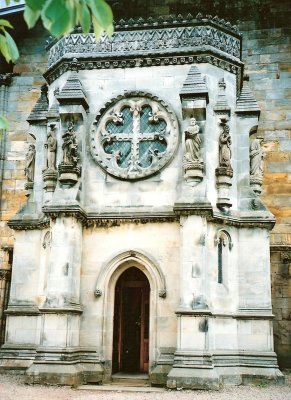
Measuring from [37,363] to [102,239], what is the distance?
A: 11.5ft

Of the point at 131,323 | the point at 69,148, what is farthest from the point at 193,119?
the point at 131,323

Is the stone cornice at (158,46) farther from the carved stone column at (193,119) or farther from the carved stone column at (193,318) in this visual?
the carved stone column at (193,318)

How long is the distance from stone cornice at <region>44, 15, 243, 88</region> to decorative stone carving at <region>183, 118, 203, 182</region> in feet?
7.22

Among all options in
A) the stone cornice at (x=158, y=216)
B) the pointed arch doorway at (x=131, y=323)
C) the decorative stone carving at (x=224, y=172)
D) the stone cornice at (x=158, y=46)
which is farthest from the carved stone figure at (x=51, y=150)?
the decorative stone carving at (x=224, y=172)

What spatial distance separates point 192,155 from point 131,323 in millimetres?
5095

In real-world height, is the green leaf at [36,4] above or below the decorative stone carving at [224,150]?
below

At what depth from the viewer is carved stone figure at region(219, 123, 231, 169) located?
49.3 ft

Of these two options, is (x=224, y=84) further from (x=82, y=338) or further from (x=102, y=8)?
(x=102, y=8)

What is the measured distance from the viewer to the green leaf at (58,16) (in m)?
3.33

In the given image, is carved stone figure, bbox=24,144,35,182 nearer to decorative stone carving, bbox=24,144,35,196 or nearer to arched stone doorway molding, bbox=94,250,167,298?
decorative stone carving, bbox=24,144,35,196

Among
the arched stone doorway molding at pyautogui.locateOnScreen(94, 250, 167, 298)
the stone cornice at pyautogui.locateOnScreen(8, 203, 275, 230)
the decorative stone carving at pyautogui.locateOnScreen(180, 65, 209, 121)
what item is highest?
the decorative stone carving at pyautogui.locateOnScreen(180, 65, 209, 121)

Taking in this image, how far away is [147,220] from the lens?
14.6m

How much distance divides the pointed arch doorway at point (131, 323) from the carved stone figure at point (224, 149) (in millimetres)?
3718

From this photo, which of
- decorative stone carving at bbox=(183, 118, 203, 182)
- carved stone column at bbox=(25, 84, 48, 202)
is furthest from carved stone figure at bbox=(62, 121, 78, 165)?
decorative stone carving at bbox=(183, 118, 203, 182)
